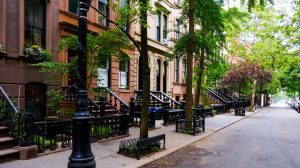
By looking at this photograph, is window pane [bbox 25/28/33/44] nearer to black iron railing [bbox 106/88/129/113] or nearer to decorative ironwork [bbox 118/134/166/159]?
black iron railing [bbox 106/88/129/113]

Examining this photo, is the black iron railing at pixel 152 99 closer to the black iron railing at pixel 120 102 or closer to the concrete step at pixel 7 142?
the black iron railing at pixel 120 102

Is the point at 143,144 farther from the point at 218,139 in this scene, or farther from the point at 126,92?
the point at 126,92

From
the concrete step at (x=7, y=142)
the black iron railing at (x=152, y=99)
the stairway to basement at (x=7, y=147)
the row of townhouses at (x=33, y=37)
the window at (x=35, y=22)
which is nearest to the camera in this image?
the stairway to basement at (x=7, y=147)

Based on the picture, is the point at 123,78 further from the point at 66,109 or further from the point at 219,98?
the point at 219,98

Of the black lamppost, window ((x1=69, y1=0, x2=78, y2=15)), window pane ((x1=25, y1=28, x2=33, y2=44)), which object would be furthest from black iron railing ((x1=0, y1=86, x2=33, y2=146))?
window ((x1=69, y1=0, x2=78, y2=15))

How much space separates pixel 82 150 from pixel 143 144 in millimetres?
3744

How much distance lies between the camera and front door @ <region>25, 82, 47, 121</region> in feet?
39.9

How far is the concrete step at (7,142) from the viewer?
7.94m

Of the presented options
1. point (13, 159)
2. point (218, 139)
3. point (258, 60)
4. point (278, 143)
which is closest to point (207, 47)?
point (218, 139)

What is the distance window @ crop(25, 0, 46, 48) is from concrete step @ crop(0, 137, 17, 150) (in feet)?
16.7

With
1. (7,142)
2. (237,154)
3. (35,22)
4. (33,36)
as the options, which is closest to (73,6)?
(35,22)

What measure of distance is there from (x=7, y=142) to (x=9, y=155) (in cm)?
57

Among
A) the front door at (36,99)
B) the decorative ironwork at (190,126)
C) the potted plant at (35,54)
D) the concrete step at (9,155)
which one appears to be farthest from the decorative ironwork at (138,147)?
the potted plant at (35,54)

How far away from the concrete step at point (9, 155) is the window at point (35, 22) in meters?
5.58
